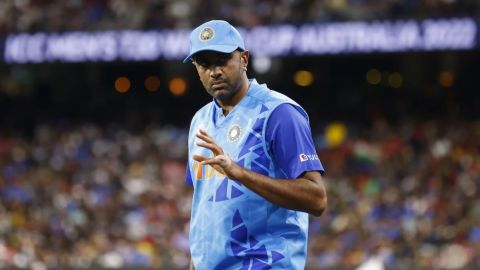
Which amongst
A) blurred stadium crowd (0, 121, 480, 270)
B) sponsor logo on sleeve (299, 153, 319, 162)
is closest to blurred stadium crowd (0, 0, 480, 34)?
blurred stadium crowd (0, 121, 480, 270)

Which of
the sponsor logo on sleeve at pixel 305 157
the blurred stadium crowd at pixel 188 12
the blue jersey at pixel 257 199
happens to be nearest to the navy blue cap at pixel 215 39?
the blue jersey at pixel 257 199

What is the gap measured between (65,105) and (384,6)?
803 centimetres

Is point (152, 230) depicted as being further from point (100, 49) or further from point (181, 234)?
point (100, 49)

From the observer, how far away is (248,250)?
391 centimetres

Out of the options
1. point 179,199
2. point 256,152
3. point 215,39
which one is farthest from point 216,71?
point 179,199

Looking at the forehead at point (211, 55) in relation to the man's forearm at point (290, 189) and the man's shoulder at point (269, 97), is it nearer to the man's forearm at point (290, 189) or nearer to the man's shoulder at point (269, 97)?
the man's shoulder at point (269, 97)

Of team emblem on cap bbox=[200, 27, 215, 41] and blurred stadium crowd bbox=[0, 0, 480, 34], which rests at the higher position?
blurred stadium crowd bbox=[0, 0, 480, 34]

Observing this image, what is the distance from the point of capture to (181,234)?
14414 mm

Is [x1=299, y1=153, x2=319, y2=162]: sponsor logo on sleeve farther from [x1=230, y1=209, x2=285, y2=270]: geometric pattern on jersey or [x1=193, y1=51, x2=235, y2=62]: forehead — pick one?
[x1=193, y1=51, x2=235, y2=62]: forehead

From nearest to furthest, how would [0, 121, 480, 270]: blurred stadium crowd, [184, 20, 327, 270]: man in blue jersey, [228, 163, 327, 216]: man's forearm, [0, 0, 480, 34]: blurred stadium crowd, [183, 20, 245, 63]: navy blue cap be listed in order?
[228, 163, 327, 216]: man's forearm, [184, 20, 327, 270]: man in blue jersey, [183, 20, 245, 63]: navy blue cap, [0, 121, 480, 270]: blurred stadium crowd, [0, 0, 480, 34]: blurred stadium crowd

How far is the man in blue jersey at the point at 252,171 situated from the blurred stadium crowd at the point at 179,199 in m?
8.10

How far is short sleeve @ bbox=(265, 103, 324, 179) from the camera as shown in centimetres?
378

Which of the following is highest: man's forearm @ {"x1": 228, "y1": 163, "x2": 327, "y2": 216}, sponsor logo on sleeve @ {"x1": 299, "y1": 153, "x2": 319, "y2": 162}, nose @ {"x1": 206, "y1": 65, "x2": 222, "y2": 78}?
nose @ {"x1": 206, "y1": 65, "x2": 222, "y2": 78}

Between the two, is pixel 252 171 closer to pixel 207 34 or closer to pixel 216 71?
pixel 216 71
